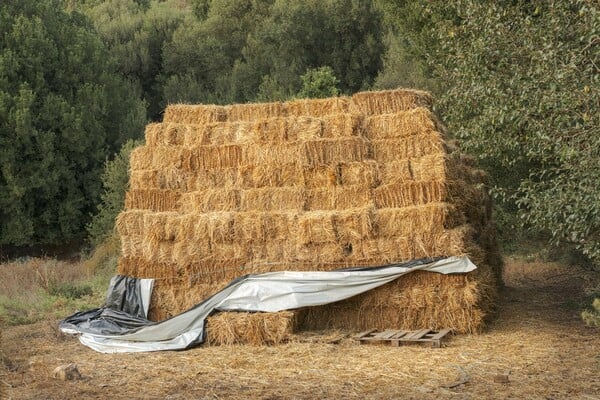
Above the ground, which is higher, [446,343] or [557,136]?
[557,136]

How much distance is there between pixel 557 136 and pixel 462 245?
10.4 feet

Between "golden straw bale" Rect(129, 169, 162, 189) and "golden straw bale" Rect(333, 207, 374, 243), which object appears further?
"golden straw bale" Rect(129, 169, 162, 189)

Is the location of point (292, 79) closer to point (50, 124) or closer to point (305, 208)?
point (50, 124)

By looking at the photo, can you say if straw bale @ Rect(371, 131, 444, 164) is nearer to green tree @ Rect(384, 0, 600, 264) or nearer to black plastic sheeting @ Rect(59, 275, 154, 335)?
green tree @ Rect(384, 0, 600, 264)

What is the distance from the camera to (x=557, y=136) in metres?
7.77

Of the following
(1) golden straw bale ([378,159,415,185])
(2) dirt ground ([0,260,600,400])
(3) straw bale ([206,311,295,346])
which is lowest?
(2) dirt ground ([0,260,600,400])

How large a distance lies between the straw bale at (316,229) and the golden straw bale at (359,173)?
2.25 feet

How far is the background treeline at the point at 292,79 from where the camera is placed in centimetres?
789

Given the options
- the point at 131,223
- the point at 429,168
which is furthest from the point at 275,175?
the point at 131,223

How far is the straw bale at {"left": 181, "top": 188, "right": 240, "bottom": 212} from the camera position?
1174 cm

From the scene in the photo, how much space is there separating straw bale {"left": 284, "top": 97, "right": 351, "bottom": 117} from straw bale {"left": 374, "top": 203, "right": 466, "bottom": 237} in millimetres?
2096

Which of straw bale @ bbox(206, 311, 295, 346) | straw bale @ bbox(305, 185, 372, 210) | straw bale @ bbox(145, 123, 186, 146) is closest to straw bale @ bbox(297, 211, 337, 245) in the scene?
straw bale @ bbox(305, 185, 372, 210)

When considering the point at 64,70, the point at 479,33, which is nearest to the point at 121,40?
the point at 64,70

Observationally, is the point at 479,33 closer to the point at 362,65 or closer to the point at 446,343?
the point at 446,343
